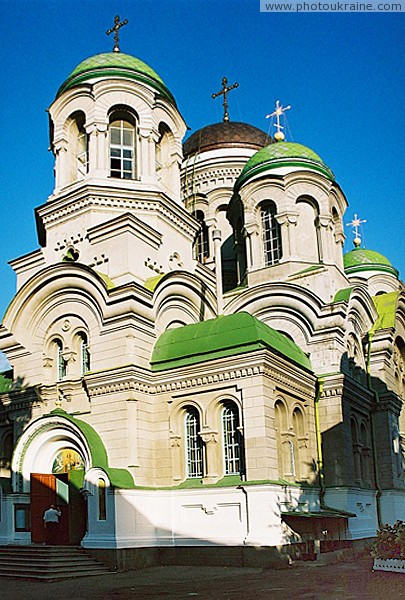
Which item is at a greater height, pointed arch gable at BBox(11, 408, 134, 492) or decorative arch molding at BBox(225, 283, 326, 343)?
decorative arch molding at BBox(225, 283, 326, 343)

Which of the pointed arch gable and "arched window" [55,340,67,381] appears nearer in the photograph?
the pointed arch gable

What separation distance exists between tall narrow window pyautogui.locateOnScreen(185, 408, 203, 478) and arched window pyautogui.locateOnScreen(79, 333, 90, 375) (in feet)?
8.90

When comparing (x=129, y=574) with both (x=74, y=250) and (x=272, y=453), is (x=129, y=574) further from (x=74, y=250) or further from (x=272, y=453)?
(x=74, y=250)

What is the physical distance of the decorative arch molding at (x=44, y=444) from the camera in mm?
14531

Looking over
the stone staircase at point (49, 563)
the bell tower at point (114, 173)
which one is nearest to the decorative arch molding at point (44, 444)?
the stone staircase at point (49, 563)

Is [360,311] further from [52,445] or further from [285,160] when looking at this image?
[52,445]

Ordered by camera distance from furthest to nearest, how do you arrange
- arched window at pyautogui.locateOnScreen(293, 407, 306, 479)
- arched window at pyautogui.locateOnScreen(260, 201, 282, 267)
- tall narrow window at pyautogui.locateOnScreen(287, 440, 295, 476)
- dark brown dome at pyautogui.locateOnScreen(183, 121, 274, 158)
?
dark brown dome at pyautogui.locateOnScreen(183, 121, 274, 158) < arched window at pyautogui.locateOnScreen(260, 201, 282, 267) < arched window at pyautogui.locateOnScreen(293, 407, 306, 479) < tall narrow window at pyautogui.locateOnScreen(287, 440, 295, 476)

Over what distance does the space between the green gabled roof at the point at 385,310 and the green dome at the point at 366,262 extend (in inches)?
246

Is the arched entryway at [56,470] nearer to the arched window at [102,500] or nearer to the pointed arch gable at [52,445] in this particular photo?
the pointed arch gable at [52,445]

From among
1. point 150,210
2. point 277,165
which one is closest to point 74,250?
point 150,210

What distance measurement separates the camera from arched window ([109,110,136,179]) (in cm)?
1842

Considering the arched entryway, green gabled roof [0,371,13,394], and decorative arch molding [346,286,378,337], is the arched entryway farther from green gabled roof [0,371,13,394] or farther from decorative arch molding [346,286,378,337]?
decorative arch molding [346,286,378,337]

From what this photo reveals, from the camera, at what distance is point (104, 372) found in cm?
1494

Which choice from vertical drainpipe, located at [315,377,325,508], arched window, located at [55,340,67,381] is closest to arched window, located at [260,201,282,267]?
vertical drainpipe, located at [315,377,325,508]
